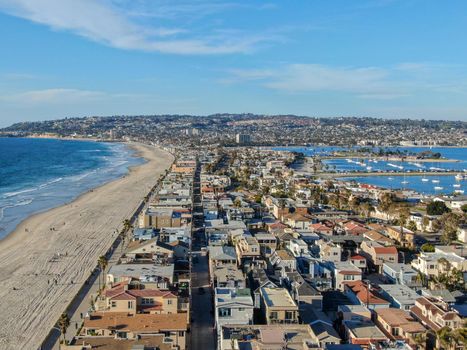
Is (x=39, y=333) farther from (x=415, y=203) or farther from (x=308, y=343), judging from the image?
(x=415, y=203)

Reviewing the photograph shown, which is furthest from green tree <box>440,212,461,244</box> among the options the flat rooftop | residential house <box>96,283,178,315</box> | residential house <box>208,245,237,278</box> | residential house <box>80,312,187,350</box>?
residential house <box>80,312,187,350</box>

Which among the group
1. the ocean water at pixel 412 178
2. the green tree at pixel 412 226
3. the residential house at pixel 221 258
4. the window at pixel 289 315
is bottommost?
the ocean water at pixel 412 178

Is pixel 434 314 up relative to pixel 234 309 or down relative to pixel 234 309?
down

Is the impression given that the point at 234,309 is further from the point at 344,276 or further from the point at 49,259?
the point at 49,259

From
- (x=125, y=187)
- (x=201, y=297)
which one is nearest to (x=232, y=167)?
(x=125, y=187)

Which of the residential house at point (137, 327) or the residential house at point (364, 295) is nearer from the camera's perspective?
the residential house at point (137, 327)

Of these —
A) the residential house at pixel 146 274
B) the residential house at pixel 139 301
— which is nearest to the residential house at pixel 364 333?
the residential house at pixel 139 301

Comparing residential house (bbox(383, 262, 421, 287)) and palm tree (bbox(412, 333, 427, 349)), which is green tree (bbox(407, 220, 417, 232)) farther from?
palm tree (bbox(412, 333, 427, 349))

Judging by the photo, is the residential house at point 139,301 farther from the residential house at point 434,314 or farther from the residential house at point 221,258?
the residential house at point 434,314

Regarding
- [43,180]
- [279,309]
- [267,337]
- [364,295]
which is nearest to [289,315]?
[279,309]
